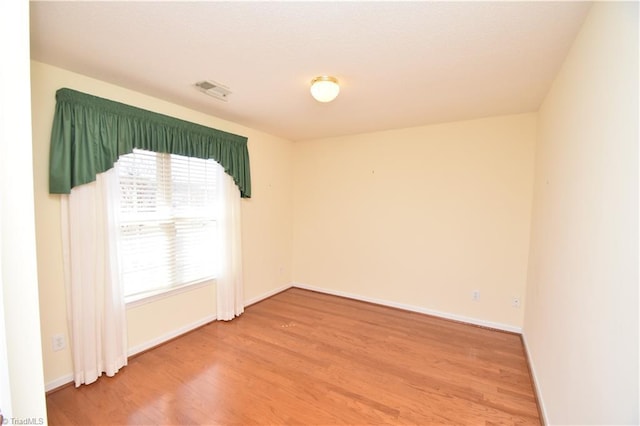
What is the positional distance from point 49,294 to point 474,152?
4182 mm

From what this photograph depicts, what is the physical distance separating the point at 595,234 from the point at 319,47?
1749mm

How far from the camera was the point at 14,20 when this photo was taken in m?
0.95

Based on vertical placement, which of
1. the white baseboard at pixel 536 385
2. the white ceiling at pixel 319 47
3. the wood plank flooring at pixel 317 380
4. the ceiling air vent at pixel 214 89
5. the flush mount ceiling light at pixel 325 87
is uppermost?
the ceiling air vent at pixel 214 89

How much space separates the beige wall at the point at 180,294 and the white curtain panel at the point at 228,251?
0.14m

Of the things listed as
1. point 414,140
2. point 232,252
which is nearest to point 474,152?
point 414,140

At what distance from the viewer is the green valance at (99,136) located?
6.47 ft

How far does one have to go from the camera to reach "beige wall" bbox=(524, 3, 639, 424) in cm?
92

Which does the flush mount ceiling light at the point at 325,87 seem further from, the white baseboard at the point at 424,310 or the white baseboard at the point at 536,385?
the white baseboard at the point at 424,310

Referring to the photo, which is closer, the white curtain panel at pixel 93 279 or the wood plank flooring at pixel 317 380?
the wood plank flooring at pixel 317 380

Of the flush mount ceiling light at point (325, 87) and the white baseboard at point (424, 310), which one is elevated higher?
the flush mount ceiling light at point (325, 87)

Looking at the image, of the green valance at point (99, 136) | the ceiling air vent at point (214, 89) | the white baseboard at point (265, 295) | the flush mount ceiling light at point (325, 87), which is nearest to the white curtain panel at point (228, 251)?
the white baseboard at point (265, 295)

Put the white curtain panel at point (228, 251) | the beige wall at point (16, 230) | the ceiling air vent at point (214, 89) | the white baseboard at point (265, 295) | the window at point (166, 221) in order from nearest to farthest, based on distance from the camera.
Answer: the beige wall at point (16, 230) → the ceiling air vent at point (214, 89) → the window at point (166, 221) → the white curtain panel at point (228, 251) → the white baseboard at point (265, 295)

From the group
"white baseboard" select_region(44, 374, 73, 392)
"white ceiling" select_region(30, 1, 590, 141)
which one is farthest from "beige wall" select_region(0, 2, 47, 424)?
"white baseboard" select_region(44, 374, 73, 392)

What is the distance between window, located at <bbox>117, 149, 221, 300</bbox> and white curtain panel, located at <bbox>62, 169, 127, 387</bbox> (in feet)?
0.45
